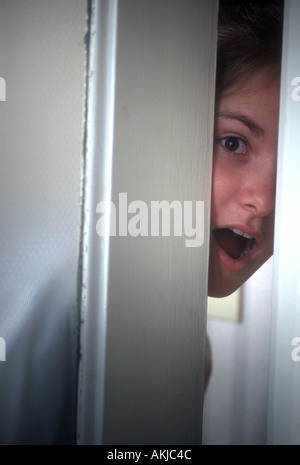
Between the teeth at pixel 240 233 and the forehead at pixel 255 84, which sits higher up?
the forehead at pixel 255 84

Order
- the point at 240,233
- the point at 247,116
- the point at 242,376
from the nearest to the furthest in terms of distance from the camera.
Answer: the point at 247,116
the point at 240,233
the point at 242,376

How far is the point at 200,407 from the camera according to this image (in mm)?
485

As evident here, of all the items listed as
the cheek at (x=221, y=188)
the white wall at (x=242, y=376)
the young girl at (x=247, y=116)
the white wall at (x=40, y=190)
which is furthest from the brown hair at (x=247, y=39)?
the white wall at (x=242, y=376)

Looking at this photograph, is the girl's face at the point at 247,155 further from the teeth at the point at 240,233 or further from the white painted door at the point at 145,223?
the white painted door at the point at 145,223

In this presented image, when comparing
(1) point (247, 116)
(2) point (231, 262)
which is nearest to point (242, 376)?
(2) point (231, 262)

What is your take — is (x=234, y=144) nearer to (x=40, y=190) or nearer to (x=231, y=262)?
(x=231, y=262)

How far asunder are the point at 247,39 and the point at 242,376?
1185 mm

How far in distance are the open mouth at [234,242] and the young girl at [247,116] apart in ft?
0.21

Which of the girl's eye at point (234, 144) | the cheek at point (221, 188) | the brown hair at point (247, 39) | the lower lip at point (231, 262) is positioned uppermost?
the brown hair at point (247, 39)

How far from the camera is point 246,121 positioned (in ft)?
2.31

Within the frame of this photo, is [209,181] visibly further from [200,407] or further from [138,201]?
[200,407]

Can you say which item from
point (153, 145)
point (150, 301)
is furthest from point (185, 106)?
point (150, 301)

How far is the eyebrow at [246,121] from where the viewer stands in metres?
0.69

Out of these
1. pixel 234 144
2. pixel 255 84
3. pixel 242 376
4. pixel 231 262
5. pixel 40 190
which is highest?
pixel 255 84
